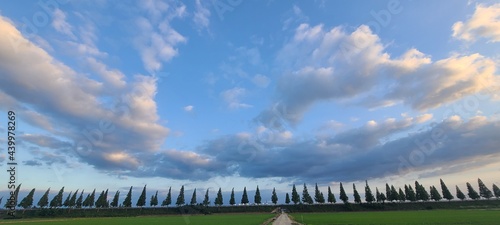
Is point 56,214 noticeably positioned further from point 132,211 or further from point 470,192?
point 470,192

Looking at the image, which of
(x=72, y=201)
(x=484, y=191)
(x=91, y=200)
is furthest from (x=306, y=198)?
(x=72, y=201)

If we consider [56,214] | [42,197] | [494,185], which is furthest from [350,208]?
[42,197]

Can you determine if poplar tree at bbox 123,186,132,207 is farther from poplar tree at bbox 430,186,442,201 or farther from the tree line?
poplar tree at bbox 430,186,442,201

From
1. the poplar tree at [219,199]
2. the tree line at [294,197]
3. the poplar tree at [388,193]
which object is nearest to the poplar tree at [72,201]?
the tree line at [294,197]

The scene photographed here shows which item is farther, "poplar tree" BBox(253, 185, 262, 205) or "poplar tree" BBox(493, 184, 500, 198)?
"poplar tree" BBox(253, 185, 262, 205)

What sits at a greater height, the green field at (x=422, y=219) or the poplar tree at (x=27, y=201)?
the poplar tree at (x=27, y=201)

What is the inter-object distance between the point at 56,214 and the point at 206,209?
57.3 metres

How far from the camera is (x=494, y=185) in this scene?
4609 inches

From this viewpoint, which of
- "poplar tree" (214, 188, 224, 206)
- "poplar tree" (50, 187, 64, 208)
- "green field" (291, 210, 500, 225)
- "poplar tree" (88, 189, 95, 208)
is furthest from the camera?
"poplar tree" (214, 188, 224, 206)

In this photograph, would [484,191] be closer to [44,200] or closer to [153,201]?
Answer: [153,201]

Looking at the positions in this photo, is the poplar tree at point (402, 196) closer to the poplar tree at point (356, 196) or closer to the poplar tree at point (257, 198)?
the poplar tree at point (356, 196)

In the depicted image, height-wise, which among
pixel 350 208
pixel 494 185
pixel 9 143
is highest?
pixel 9 143

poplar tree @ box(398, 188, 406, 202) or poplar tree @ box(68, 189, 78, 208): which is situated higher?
poplar tree @ box(68, 189, 78, 208)

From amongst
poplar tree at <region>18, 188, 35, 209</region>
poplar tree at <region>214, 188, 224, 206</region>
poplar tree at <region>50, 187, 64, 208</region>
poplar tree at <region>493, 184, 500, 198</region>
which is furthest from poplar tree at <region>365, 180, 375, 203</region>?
poplar tree at <region>18, 188, 35, 209</region>
